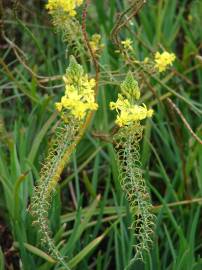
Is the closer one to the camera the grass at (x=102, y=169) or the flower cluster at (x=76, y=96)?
the flower cluster at (x=76, y=96)

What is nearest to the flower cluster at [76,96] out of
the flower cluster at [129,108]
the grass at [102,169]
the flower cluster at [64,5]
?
the flower cluster at [129,108]

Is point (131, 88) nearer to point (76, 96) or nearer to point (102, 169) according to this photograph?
point (76, 96)

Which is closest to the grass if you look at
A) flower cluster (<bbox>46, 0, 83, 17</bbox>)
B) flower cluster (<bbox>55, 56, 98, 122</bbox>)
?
flower cluster (<bbox>46, 0, 83, 17</bbox>)

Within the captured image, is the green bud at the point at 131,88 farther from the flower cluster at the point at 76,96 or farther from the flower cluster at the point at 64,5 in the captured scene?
the flower cluster at the point at 64,5

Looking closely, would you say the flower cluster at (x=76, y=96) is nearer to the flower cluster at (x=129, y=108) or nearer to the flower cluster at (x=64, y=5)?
the flower cluster at (x=129, y=108)

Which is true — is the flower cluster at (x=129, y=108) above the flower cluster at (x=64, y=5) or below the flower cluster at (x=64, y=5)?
below
